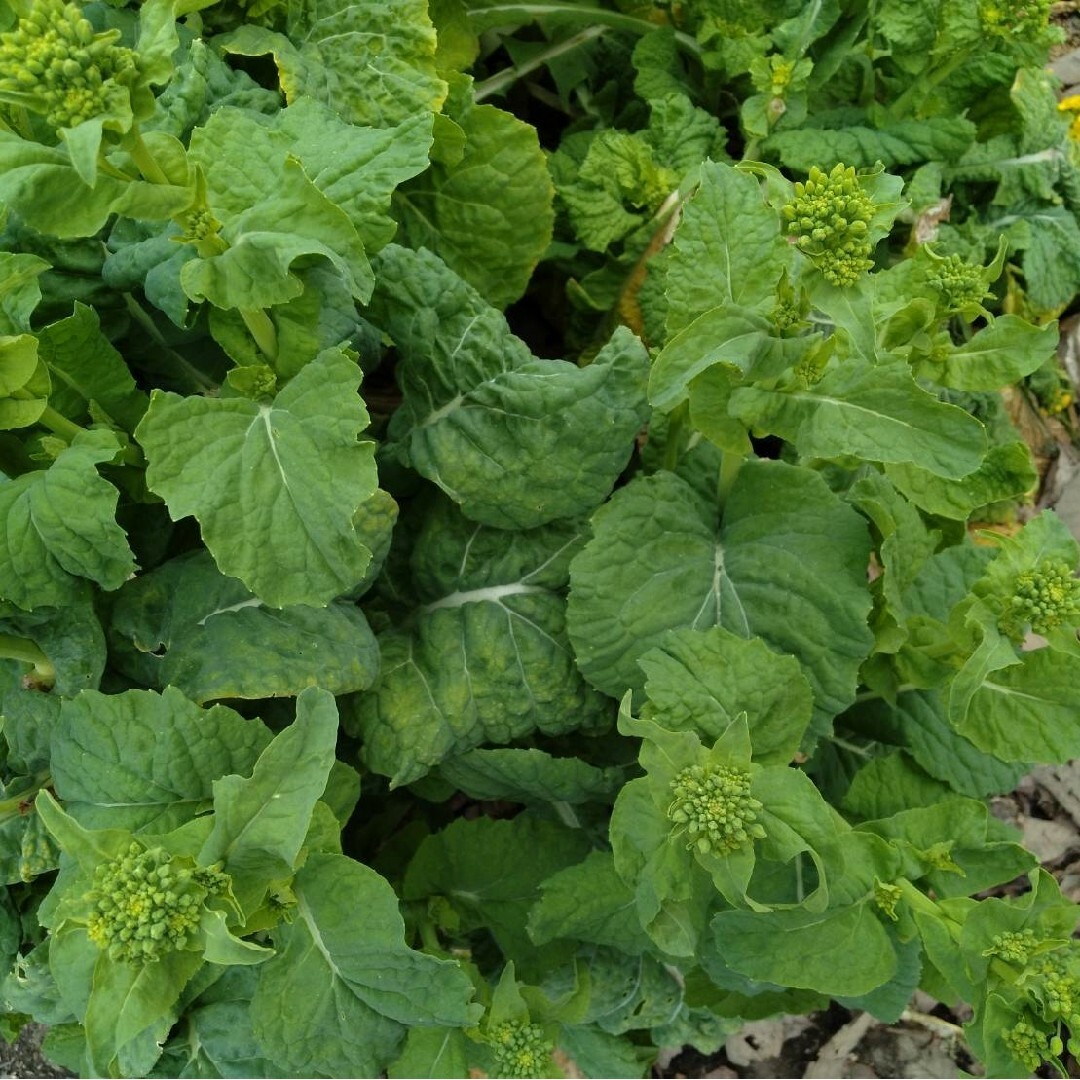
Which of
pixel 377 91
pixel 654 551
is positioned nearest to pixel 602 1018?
pixel 654 551

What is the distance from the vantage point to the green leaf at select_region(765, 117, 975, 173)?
7.96 feet

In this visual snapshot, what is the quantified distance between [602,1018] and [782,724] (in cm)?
95

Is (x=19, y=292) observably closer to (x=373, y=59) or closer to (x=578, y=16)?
(x=373, y=59)

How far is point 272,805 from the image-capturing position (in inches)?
57.0

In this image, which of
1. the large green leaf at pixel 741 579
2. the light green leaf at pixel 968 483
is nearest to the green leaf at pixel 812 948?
the large green leaf at pixel 741 579

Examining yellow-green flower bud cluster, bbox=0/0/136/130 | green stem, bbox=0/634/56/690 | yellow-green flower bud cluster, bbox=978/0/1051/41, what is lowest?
green stem, bbox=0/634/56/690

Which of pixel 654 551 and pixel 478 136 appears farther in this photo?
pixel 478 136

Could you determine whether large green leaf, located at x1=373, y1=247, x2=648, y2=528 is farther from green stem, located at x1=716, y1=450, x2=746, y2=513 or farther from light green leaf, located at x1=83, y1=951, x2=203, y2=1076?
light green leaf, located at x1=83, y1=951, x2=203, y2=1076

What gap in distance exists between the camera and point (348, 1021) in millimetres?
1693

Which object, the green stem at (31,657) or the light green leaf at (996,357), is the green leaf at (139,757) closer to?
the green stem at (31,657)

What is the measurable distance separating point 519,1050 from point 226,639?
2.97 feet

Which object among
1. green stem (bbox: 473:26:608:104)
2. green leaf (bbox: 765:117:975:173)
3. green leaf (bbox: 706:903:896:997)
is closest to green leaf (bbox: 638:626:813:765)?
green leaf (bbox: 706:903:896:997)

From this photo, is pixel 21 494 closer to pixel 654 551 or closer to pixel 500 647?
pixel 500 647

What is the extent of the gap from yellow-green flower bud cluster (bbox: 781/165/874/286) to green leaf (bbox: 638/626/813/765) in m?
0.63
